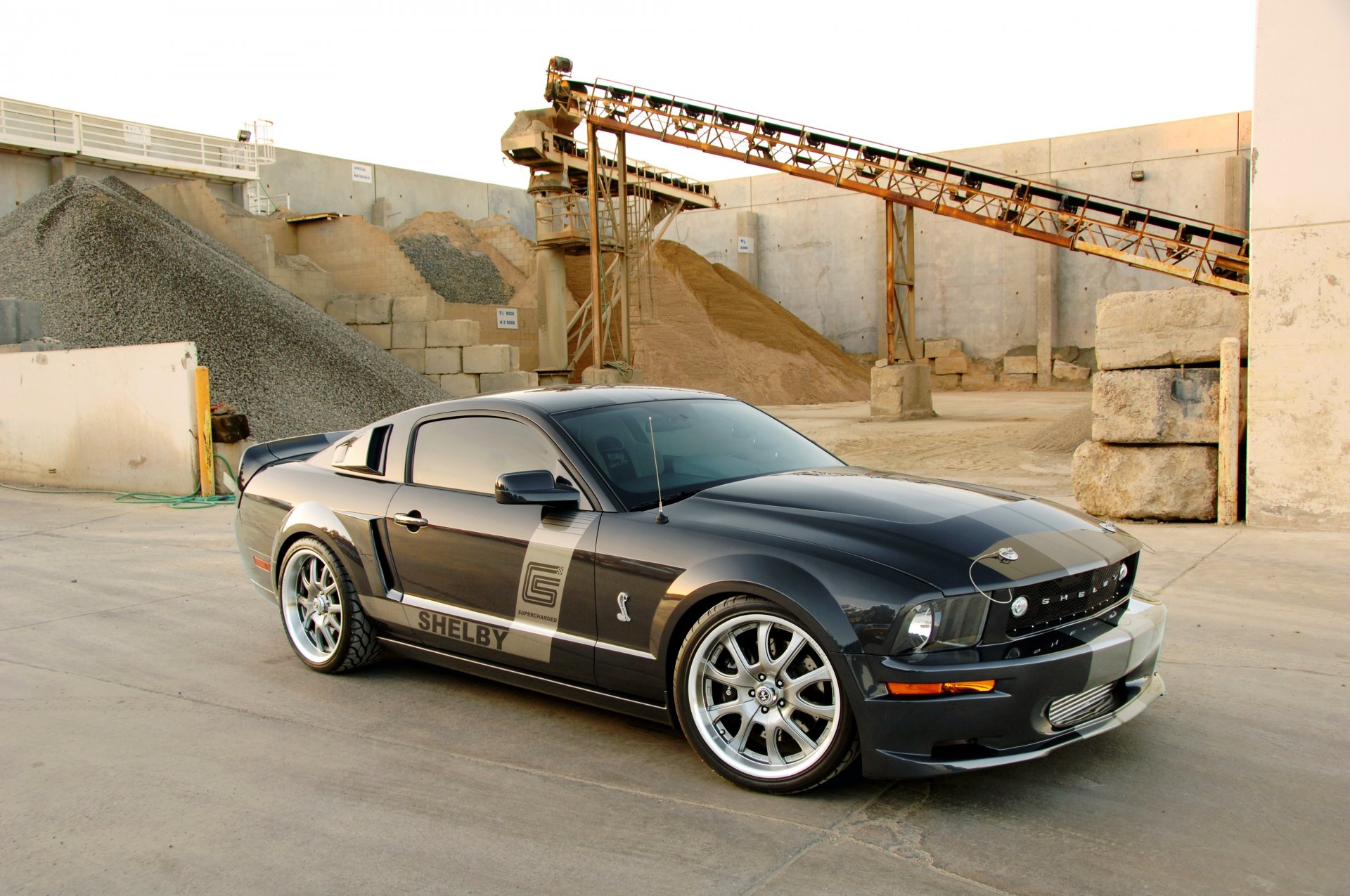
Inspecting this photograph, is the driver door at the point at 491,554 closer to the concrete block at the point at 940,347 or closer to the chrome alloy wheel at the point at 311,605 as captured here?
the chrome alloy wheel at the point at 311,605

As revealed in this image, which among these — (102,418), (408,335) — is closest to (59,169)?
(408,335)

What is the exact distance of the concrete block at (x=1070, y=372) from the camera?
34281 millimetres

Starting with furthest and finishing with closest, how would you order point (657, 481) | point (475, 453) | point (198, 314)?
1. point (198, 314)
2. point (475, 453)
3. point (657, 481)

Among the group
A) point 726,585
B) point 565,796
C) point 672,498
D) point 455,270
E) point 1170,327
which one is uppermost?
point 455,270

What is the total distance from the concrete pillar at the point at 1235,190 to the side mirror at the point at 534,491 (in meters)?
33.4

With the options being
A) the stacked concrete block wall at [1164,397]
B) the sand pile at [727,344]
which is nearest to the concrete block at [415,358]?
the sand pile at [727,344]

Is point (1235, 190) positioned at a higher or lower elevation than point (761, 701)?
higher

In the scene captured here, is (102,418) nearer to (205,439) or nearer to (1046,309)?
(205,439)

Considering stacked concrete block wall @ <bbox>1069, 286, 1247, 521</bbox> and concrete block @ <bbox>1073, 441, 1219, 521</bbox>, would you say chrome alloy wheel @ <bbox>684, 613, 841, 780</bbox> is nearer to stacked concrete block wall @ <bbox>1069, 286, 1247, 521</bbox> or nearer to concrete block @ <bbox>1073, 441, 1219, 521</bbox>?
concrete block @ <bbox>1073, 441, 1219, 521</bbox>

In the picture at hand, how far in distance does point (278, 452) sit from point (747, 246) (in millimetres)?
36035

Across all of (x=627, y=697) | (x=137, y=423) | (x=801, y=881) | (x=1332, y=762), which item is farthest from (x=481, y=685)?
(x=137, y=423)

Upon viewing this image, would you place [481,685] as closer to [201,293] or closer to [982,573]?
[982,573]

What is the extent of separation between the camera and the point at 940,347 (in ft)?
121

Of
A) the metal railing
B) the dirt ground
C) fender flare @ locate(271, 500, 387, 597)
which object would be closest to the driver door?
fender flare @ locate(271, 500, 387, 597)
